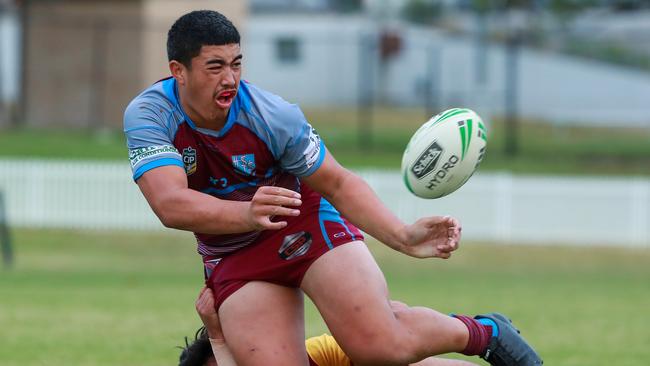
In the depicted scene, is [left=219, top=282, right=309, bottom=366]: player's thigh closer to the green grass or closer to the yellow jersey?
the yellow jersey

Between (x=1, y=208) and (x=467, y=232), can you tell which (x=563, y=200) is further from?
(x=1, y=208)

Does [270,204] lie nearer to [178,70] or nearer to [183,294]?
[178,70]

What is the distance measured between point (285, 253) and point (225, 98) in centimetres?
91

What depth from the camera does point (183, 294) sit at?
43.8 feet

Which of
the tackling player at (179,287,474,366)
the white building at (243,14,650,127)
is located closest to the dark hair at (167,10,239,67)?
the tackling player at (179,287,474,366)

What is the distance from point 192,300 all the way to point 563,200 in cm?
931

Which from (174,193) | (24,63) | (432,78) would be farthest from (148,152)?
(432,78)

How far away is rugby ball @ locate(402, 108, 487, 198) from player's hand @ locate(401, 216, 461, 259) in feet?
0.49

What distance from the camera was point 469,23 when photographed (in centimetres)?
4031

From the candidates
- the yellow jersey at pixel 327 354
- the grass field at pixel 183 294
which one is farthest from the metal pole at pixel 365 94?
the yellow jersey at pixel 327 354

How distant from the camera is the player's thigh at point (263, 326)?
607 centimetres

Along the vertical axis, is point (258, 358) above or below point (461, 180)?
below

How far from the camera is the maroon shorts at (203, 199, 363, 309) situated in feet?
20.3

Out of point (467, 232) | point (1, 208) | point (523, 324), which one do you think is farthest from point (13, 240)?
point (523, 324)
